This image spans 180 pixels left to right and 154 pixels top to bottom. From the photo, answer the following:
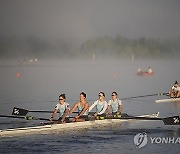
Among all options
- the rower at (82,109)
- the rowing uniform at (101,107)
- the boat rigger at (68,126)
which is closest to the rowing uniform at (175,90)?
the boat rigger at (68,126)

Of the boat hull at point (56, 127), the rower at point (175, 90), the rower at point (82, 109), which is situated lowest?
the boat hull at point (56, 127)

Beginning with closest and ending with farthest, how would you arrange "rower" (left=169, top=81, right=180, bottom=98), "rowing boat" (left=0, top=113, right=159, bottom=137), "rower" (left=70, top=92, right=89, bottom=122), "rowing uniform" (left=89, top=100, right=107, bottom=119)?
"rowing boat" (left=0, top=113, right=159, bottom=137), "rower" (left=70, top=92, right=89, bottom=122), "rowing uniform" (left=89, top=100, right=107, bottom=119), "rower" (left=169, top=81, right=180, bottom=98)

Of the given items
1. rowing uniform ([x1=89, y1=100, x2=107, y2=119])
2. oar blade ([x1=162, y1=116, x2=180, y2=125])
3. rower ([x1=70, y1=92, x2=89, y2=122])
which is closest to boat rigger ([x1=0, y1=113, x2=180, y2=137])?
oar blade ([x1=162, y1=116, x2=180, y2=125])

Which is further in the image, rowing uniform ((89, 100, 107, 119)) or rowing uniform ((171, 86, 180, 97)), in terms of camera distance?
rowing uniform ((171, 86, 180, 97))

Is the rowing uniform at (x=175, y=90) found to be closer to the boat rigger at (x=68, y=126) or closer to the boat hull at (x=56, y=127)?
the boat rigger at (x=68, y=126)

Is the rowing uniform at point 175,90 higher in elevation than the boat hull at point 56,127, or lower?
higher

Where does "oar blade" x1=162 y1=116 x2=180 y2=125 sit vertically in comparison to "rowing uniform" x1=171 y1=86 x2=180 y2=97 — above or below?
below

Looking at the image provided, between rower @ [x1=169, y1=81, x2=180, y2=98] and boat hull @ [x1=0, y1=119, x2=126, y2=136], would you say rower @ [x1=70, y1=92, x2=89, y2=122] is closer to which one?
boat hull @ [x1=0, y1=119, x2=126, y2=136]

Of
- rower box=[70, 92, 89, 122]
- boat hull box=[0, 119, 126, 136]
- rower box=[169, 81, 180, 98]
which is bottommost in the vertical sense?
boat hull box=[0, 119, 126, 136]

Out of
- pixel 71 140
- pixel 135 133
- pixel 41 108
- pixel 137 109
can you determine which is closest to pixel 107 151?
pixel 71 140

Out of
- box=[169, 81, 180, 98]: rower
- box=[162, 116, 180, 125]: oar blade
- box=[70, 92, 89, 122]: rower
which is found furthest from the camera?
box=[169, 81, 180, 98]: rower

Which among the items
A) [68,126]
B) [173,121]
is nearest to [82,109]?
[68,126]

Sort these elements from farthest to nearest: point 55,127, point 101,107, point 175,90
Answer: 1. point 175,90
2. point 101,107
3. point 55,127

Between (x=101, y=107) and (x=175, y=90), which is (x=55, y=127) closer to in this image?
(x=101, y=107)
